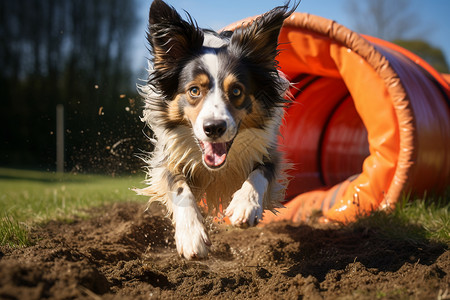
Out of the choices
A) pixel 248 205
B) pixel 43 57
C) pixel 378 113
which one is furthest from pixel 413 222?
pixel 43 57

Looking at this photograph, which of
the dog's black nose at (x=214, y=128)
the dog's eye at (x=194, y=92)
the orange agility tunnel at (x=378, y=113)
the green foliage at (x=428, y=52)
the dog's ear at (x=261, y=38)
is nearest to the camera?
the dog's black nose at (x=214, y=128)

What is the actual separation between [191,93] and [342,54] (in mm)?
1919

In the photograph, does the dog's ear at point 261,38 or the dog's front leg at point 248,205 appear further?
the dog's ear at point 261,38

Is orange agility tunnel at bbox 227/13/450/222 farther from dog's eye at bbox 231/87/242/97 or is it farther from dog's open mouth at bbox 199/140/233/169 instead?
dog's open mouth at bbox 199/140/233/169

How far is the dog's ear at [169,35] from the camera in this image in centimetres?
306

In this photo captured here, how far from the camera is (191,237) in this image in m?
2.56

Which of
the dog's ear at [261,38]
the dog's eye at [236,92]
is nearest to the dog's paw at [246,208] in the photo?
the dog's eye at [236,92]

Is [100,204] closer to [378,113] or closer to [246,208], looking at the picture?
[246,208]

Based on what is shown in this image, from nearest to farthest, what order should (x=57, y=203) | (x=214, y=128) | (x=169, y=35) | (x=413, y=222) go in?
(x=214, y=128) < (x=169, y=35) < (x=413, y=222) < (x=57, y=203)

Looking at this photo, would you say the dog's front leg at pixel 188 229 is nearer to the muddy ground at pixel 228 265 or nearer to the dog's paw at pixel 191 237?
the dog's paw at pixel 191 237

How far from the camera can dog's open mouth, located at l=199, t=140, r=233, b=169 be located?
287 centimetres

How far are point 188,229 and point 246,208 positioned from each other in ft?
1.21

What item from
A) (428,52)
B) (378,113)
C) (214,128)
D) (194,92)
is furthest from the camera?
(428,52)

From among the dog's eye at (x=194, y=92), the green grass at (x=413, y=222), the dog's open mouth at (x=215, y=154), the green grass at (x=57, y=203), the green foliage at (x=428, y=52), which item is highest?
the green foliage at (x=428, y=52)
